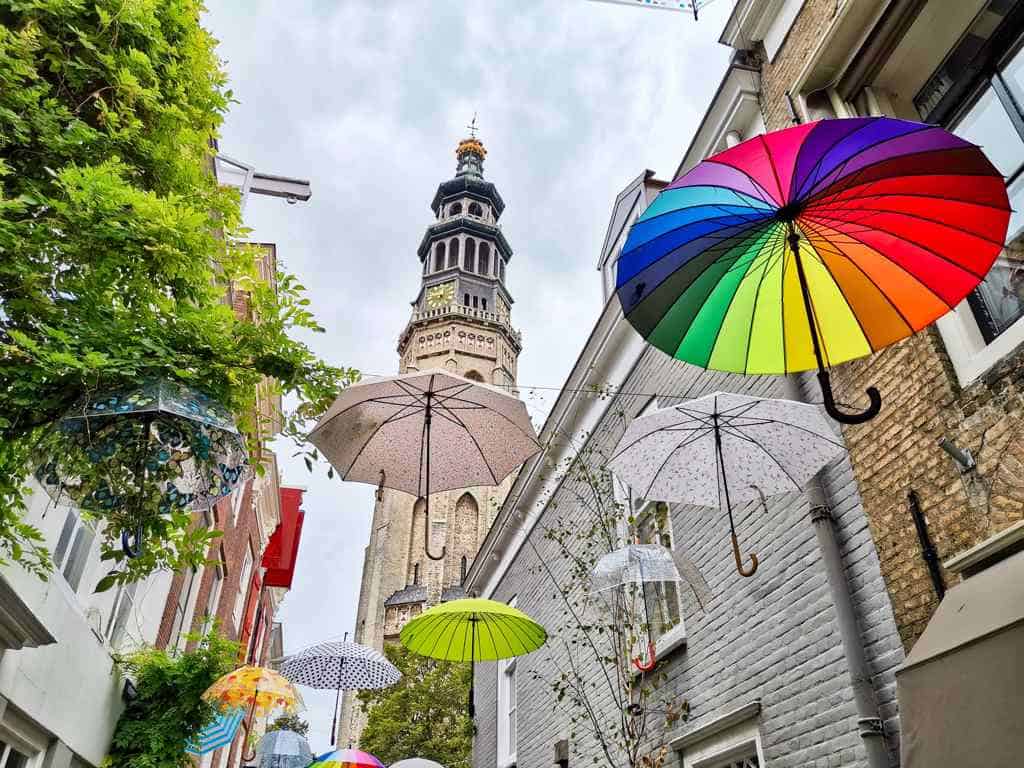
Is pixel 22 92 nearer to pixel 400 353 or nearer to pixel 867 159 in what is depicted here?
pixel 867 159

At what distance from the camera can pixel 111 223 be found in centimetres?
330

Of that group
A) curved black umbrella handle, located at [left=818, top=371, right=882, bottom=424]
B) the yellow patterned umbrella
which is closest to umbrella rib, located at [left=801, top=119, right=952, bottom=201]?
curved black umbrella handle, located at [left=818, top=371, right=882, bottom=424]

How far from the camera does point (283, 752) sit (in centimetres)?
1423

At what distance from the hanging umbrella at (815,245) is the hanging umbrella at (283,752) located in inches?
558

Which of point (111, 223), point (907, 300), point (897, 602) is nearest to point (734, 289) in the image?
point (907, 300)

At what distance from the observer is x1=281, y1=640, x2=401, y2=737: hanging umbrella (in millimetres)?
10367

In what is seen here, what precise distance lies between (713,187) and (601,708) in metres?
6.55

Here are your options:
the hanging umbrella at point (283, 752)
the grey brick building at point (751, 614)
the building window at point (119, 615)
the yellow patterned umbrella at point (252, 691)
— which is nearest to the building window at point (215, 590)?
the hanging umbrella at point (283, 752)

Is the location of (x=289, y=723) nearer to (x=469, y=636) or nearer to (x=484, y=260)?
(x=469, y=636)

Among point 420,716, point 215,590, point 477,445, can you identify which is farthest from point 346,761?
point 420,716

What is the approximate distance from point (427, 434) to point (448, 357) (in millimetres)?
40782

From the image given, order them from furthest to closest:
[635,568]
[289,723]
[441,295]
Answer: [441,295] < [289,723] < [635,568]

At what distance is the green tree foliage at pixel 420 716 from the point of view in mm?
19594

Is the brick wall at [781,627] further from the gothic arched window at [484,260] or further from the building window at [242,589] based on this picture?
the gothic arched window at [484,260]
